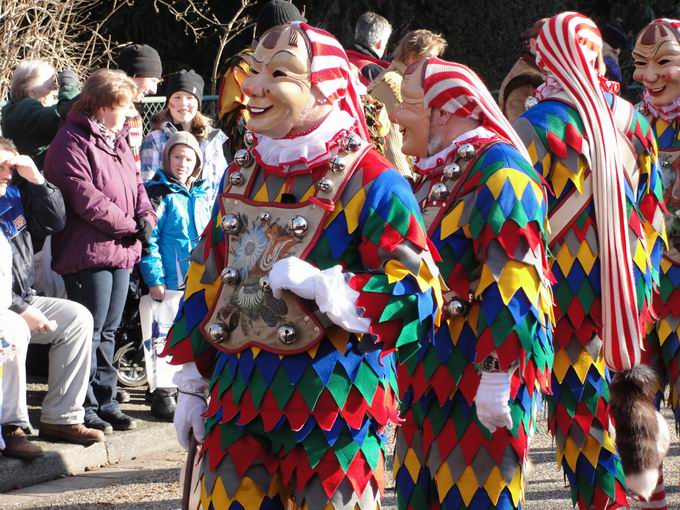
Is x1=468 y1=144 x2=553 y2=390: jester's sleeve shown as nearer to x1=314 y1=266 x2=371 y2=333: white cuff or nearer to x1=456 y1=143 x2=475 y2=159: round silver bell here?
x1=456 y1=143 x2=475 y2=159: round silver bell

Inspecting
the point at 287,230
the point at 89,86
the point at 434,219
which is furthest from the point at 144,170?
the point at 287,230

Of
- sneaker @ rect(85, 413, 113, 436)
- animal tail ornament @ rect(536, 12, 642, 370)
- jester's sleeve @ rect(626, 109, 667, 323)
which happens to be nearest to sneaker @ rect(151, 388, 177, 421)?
sneaker @ rect(85, 413, 113, 436)

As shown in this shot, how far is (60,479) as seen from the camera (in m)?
6.45

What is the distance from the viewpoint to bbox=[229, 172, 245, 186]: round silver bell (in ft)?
12.6

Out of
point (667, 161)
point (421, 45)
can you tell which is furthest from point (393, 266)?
point (421, 45)

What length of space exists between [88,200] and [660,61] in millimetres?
2994

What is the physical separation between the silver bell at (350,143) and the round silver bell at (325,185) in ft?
0.45

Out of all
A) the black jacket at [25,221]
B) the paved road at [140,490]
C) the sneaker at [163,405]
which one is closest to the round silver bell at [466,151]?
the paved road at [140,490]

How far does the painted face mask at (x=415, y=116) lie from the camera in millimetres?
4406

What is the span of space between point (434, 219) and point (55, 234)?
3105mm

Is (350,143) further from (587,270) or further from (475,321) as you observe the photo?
(587,270)

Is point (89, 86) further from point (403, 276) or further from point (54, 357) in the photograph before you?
point (403, 276)

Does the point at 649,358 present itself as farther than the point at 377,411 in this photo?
Yes

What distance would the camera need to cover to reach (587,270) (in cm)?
488
